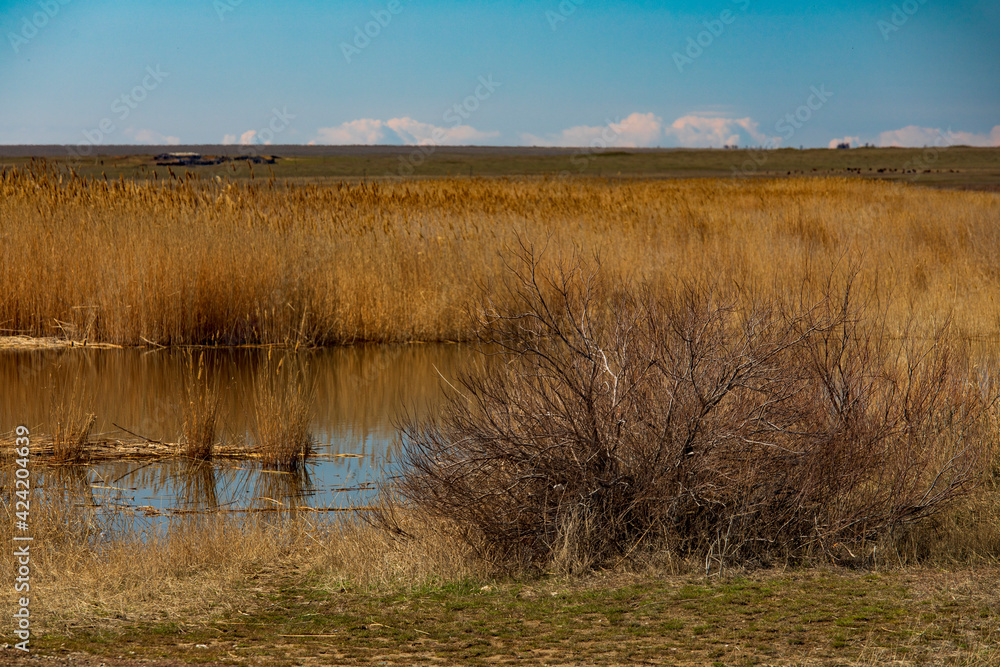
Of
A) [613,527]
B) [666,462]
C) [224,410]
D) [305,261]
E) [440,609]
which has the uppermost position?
[305,261]

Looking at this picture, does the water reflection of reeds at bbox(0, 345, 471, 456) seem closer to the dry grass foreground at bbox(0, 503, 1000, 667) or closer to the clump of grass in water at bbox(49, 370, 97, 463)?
the clump of grass in water at bbox(49, 370, 97, 463)

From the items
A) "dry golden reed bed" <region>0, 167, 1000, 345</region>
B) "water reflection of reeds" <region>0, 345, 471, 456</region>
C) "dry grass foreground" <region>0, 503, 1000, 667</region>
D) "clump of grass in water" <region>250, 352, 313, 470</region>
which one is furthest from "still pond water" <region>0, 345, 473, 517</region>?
"dry grass foreground" <region>0, 503, 1000, 667</region>


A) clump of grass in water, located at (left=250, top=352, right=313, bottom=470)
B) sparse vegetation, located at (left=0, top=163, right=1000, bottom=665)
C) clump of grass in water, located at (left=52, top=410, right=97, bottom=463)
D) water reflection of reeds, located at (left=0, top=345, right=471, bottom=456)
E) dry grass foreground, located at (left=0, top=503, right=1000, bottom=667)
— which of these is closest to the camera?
dry grass foreground, located at (left=0, top=503, right=1000, bottom=667)

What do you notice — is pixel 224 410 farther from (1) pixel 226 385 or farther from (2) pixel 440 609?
(2) pixel 440 609

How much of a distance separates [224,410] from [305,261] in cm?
456

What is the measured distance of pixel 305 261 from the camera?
47.1 ft

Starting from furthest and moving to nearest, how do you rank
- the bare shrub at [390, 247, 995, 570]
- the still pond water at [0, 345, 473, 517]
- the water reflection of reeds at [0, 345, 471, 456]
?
the water reflection of reeds at [0, 345, 471, 456] < the still pond water at [0, 345, 473, 517] < the bare shrub at [390, 247, 995, 570]

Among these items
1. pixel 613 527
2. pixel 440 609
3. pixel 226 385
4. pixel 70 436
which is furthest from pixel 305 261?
pixel 440 609

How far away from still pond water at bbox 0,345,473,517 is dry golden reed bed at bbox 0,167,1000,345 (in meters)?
0.58

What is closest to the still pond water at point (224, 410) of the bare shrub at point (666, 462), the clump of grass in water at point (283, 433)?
the clump of grass in water at point (283, 433)

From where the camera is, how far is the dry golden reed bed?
13.6 metres

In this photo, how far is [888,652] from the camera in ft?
12.8

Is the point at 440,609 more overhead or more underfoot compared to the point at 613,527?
more underfoot

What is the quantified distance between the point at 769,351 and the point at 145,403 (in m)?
7.35
